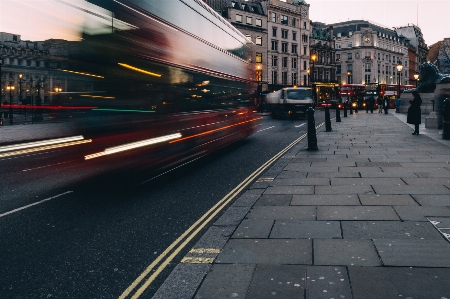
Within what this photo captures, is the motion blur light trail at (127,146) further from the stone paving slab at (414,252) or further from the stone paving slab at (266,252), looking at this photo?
the stone paving slab at (414,252)

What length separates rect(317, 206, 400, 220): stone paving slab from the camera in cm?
526

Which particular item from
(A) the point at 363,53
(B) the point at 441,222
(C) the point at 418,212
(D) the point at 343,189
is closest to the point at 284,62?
(A) the point at 363,53

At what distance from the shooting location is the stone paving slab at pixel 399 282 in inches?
122

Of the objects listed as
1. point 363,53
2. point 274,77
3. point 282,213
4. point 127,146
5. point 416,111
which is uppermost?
point 363,53

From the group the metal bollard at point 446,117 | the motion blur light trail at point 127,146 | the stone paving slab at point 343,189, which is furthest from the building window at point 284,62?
the stone paving slab at point 343,189

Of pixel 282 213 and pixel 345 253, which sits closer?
pixel 345 253

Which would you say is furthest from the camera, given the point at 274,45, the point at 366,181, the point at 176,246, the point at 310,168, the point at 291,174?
the point at 274,45

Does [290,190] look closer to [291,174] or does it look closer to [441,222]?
[291,174]

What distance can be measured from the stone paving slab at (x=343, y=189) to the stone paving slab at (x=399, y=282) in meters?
3.26

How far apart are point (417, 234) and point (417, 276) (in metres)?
1.22

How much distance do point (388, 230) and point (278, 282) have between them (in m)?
1.97

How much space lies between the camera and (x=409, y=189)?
6.82 m

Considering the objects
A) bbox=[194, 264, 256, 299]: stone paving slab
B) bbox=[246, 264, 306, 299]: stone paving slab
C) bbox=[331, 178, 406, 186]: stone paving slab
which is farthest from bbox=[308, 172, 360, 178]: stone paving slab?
bbox=[194, 264, 256, 299]: stone paving slab

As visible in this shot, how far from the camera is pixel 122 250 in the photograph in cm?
438
